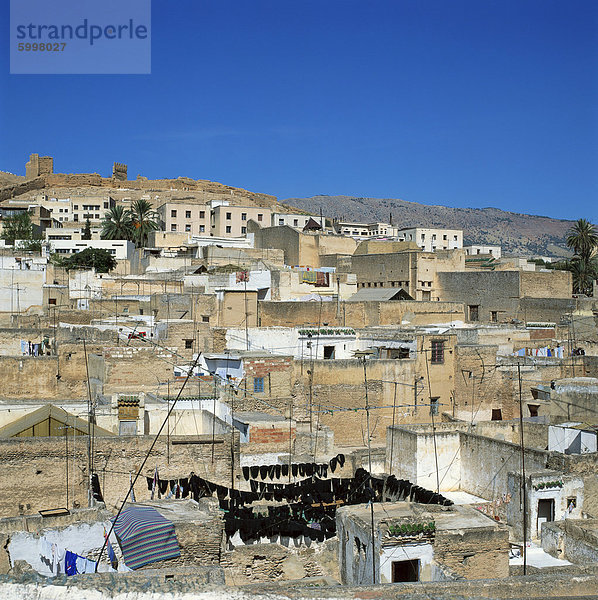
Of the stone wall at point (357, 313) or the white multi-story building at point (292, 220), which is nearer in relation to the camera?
the stone wall at point (357, 313)

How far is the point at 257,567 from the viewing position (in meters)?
10.4

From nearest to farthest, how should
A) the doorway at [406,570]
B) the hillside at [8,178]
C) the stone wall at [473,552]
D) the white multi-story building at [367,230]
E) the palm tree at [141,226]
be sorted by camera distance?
the doorway at [406,570]
the stone wall at [473,552]
the palm tree at [141,226]
the white multi-story building at [367,230]
the hillside at [8,178]

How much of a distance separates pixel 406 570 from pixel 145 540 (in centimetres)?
335

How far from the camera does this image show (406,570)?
9.78 meters

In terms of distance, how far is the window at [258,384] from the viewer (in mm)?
19766

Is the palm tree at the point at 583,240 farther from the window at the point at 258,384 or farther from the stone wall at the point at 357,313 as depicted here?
the window at the point at 258,384

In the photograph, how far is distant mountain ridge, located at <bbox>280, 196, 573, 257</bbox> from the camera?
554 ft

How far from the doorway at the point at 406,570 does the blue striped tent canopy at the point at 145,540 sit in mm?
2760

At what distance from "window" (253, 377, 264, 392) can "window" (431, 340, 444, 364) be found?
574 cm

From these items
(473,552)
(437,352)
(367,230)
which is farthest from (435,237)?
(473,552)

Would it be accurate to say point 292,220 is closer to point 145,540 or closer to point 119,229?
point 119,229

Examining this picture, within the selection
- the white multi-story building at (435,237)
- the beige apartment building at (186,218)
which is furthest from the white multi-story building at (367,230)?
the beige apartment building at (186,218)

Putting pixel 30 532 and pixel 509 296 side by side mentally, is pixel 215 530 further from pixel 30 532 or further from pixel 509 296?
pixel 509 296

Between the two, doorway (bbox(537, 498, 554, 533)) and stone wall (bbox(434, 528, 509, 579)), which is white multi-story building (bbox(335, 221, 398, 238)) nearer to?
doorway (bbox(537, 498, 554, 533))
